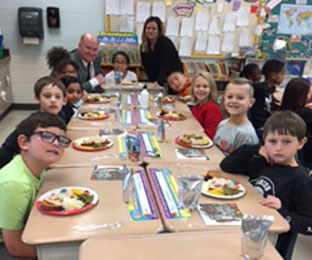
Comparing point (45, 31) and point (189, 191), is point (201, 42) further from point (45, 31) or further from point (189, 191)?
point (189, 191)

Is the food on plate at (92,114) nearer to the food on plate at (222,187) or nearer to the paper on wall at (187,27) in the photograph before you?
the food on plate at (222,187)

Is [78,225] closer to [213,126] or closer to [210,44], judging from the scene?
[213,126]

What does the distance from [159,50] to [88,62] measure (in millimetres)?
935

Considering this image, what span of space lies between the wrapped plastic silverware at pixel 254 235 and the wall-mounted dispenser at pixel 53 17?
4.80 metres

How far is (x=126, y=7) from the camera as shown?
193 inches

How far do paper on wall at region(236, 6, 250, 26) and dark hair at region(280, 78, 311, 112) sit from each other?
2.63m

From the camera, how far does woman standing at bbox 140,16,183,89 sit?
3.79 metres

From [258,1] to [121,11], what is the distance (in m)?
2.29

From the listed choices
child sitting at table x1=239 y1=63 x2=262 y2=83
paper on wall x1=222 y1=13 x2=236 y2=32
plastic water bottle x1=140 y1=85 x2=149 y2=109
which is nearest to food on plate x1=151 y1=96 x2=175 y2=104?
plastic water bottle x1=140 y1=85 x2=149 y2=109

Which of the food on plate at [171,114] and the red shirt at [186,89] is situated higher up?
the red shirt at [186,89]

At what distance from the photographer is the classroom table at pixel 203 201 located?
1.13m

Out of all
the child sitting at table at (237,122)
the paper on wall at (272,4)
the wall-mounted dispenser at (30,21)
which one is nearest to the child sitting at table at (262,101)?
the child sitting at table at (237,122)

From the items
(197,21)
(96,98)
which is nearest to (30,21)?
(96,98)

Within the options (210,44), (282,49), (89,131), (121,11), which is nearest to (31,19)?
(121,11)
